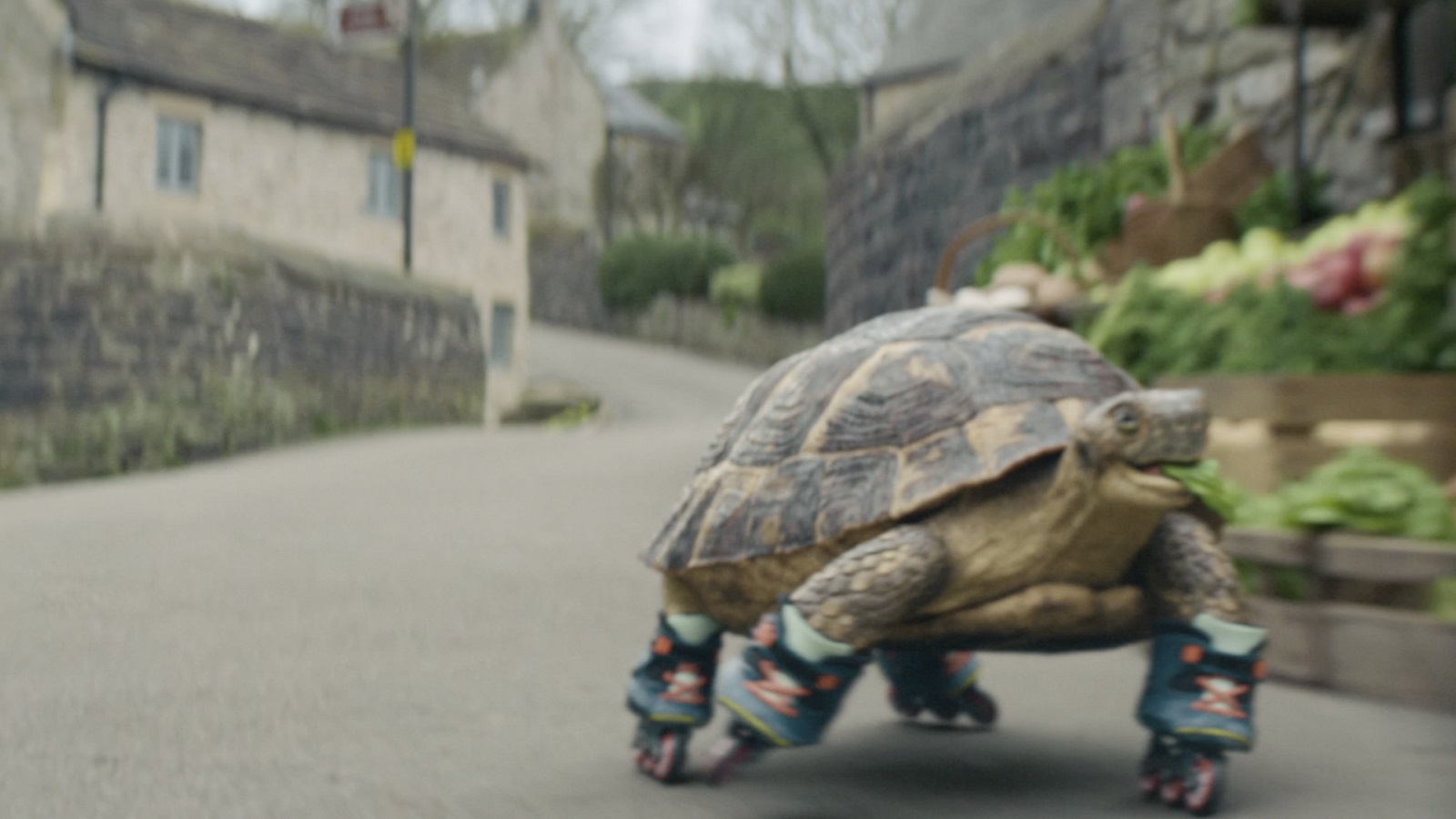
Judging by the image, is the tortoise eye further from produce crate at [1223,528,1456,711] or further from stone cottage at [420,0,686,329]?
stone cottage at [420,0,686,329]

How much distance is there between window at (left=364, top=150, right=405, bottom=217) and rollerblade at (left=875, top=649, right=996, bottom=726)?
22.8m

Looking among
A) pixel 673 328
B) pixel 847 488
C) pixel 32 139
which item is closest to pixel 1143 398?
pixel 847 488

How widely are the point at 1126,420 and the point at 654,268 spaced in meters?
35.3

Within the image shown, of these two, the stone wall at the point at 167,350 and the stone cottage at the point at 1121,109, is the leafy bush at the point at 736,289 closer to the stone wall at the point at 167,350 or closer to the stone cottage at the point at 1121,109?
the stone cottage at the point at 1121,109

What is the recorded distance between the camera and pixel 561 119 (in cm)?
4406

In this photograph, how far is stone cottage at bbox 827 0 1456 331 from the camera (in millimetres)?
8000

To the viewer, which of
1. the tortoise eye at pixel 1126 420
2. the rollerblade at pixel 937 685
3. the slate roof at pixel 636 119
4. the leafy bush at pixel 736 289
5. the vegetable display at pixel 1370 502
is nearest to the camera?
the tortoise eye at pixel 1126 420

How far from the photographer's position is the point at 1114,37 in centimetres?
1081

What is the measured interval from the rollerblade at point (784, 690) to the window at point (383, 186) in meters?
23.7

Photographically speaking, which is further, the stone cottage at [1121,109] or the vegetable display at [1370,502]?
the stone cottage at [1121,109]

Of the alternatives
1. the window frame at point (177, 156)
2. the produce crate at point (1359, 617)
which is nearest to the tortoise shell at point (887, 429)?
the produce crate at point (1359, 617)

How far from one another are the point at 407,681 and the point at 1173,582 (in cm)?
291

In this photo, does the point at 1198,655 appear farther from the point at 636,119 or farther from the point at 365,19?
the point at 636,119

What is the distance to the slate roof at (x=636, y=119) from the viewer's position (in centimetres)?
4725
